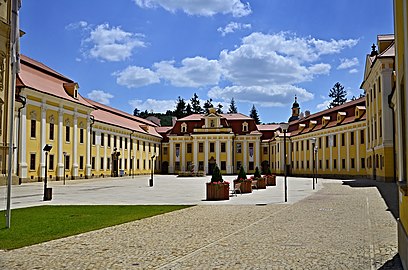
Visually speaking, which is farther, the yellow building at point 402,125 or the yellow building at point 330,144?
the yellow building at point 330,144

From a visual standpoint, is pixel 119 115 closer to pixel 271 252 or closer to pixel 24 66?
pixel 24 66

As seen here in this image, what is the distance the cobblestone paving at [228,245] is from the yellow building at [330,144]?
2790 cm

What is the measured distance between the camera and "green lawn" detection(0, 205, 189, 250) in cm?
975

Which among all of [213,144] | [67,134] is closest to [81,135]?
[67,134]

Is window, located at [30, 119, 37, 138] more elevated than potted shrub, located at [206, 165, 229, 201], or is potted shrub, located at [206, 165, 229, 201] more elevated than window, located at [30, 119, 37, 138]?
window, located at [30, 119, 37, 138]

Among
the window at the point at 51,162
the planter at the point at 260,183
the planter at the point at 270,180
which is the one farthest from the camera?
the window at the point at 51,162

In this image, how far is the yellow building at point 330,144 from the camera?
4962 cm

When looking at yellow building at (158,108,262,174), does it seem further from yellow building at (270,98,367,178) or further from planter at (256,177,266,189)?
planter at (256,177,266,189)

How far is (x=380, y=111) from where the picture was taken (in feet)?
126

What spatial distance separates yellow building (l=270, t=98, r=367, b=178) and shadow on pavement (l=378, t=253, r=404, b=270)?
32.3 metres

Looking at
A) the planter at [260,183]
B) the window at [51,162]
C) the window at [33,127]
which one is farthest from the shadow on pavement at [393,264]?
the window at [51,162]

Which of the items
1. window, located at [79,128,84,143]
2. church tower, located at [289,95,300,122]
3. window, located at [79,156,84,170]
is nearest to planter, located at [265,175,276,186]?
window, located at [79,156,84,170]

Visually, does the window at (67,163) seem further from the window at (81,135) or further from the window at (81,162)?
the window at (81,135)

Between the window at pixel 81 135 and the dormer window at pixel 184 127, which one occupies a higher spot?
the dormer window at pixel 184 127
